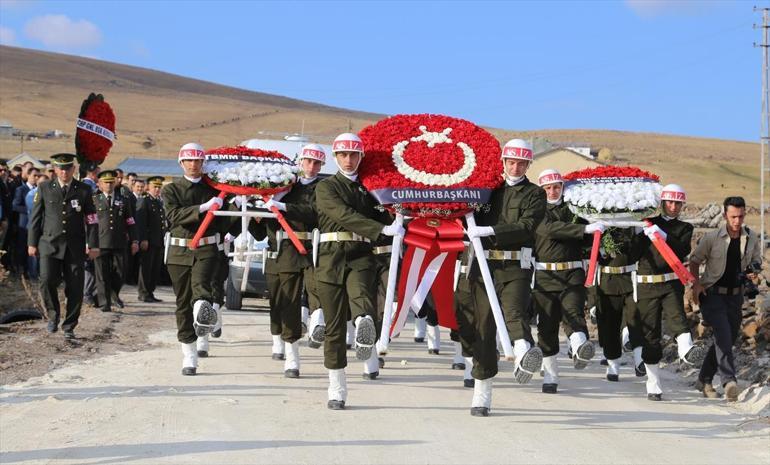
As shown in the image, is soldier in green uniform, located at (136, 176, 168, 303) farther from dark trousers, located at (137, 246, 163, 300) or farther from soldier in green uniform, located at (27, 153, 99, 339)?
soldier in green uniform, located at (27, 153, 99, 339)

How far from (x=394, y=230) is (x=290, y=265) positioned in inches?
113

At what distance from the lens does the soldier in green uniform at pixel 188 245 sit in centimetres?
1210

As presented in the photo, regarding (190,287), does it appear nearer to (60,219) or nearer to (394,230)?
(60,219)

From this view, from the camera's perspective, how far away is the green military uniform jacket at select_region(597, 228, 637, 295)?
39.7ft

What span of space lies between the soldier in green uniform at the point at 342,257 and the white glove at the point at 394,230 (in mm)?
49

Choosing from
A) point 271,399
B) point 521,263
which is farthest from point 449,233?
point 271,399

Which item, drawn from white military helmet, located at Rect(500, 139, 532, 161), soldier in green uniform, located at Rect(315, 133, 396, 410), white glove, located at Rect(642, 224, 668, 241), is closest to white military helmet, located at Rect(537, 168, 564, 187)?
white glove, located at Rect(642, 224, 668, 241)

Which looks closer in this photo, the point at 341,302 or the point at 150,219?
the point at 341,302

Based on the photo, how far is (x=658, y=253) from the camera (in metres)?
11.9

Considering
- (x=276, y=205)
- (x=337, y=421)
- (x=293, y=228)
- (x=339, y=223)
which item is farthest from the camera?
(x=293, y=228)

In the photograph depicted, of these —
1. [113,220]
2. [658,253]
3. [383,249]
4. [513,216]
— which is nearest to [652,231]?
[658,253]

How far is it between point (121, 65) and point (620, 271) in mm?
166935

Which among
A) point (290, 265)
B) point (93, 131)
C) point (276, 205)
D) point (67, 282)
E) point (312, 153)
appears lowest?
point (67, 282)

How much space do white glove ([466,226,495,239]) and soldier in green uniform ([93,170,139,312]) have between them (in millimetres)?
9794
